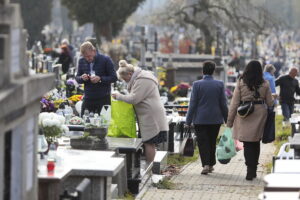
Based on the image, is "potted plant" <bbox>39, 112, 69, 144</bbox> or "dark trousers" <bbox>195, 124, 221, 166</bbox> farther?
"dark trousers" <bbox>195, 124, 221, 166</bbox>

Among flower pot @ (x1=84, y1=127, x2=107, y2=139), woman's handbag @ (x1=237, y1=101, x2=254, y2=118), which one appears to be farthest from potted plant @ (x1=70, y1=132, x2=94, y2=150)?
woman's handbag @ (x1=237, y1=101, x2=254, y2=118)

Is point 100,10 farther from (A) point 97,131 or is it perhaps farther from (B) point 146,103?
(A) point 97,131

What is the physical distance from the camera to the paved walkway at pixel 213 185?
12.3 m

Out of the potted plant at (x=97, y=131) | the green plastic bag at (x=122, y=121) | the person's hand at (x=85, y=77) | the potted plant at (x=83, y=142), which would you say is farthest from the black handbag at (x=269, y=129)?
the potted plant at (x=83, y=142)

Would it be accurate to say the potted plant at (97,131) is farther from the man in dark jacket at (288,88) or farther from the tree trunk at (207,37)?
the tree trunk at (207,37)

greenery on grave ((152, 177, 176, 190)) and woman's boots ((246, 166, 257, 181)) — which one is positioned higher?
woman's boots ((246, 166, 257, 181))

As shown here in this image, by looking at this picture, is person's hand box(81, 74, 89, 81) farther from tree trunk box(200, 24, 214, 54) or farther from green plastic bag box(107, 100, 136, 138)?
tree trunk box(200, 24, 214, 54)

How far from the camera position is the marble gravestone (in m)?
7.20

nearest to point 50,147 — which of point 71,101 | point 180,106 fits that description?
point 71,101

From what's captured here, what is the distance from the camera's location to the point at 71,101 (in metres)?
16.5

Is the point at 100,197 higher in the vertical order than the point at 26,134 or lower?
lower

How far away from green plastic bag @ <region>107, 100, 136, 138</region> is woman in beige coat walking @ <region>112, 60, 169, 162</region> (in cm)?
11

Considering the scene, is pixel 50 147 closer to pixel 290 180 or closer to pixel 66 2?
pixel 290 180

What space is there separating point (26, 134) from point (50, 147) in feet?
7.09
